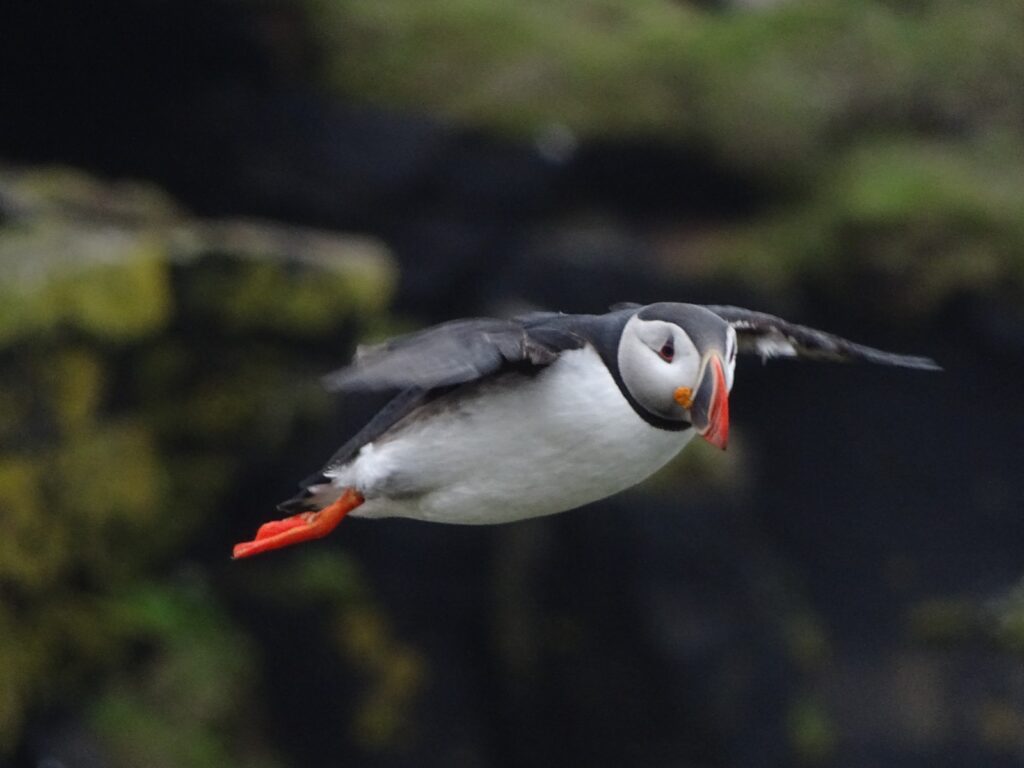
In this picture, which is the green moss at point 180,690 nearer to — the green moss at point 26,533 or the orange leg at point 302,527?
the green moss at point 26,533

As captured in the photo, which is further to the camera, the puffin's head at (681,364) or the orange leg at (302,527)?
the orange leg at (302,527)

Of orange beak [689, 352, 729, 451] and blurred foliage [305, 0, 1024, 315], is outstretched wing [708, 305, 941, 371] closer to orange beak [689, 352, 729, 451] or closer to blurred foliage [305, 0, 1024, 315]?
orange beak [689, 352, 729, 451]

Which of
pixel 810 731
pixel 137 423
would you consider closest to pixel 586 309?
pixel 810 731

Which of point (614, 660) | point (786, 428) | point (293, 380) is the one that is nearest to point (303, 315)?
point (293, 380)

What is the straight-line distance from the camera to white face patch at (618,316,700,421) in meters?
2.93

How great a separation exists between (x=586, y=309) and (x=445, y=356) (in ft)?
17.1

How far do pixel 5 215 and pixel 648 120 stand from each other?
3.56 metres

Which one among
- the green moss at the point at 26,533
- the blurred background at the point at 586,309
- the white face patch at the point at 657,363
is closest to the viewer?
the white face patch at the point at 657,363

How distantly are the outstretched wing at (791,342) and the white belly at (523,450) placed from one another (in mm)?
507

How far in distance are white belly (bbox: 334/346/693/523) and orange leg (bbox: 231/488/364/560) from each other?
0.29ft

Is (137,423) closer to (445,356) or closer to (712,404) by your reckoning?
(445,356)

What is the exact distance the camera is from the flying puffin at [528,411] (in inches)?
112

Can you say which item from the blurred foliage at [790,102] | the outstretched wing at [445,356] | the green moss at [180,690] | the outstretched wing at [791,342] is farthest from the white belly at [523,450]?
the blurred foliage at [790,102]

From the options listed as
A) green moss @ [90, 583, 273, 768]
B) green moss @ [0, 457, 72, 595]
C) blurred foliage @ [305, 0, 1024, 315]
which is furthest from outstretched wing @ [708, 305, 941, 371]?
blurred foliage @ [305, 0, 1024, 315]
